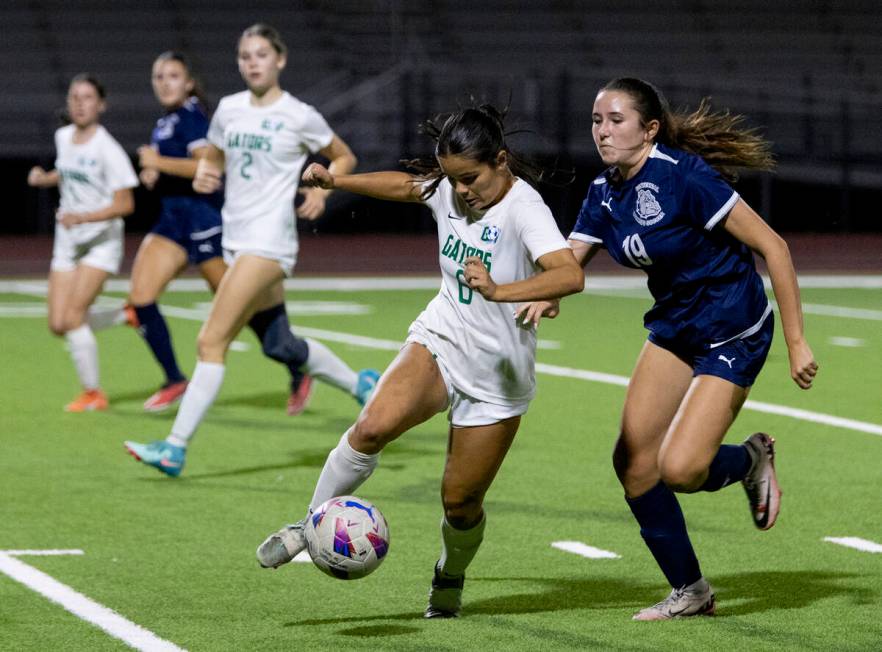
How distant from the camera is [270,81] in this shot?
9.42 m

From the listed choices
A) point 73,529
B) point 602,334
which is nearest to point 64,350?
point 602,334

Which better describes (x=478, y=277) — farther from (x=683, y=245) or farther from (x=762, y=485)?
(x=762, y=485)

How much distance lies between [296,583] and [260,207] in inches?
125

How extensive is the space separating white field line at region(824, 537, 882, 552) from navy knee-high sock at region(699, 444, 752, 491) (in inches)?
46.1

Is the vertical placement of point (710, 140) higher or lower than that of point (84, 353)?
higher

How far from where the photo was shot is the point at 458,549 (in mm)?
6145

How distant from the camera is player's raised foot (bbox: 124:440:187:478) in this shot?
8695mm

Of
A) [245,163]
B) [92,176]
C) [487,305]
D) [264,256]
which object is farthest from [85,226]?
[487,305]

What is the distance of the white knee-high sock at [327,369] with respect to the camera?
34.4 feet

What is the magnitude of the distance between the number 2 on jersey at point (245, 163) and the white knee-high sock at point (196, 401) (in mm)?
1059

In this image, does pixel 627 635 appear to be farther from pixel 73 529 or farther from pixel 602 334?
pixel 602 334

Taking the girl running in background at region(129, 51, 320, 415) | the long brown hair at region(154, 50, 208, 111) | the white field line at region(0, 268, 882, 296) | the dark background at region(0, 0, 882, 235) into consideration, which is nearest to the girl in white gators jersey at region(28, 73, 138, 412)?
the girl running in background at region(129, 51, 320, 415)

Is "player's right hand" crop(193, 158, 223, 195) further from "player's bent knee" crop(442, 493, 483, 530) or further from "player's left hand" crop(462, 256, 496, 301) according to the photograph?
"player's left hand" crop(462, 256, 496, 301)

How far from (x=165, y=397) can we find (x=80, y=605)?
210 inches
